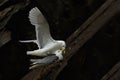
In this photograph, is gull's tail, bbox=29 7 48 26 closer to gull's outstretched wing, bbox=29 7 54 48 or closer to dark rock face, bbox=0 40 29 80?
gull's outstretched wing, bbox=29 7 54 48

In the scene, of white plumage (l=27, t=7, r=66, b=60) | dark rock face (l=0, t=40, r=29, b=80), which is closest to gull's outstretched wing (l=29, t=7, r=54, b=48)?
white plumage (l=27, t=7, r=66, b=60)

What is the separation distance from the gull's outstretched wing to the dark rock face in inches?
34.7

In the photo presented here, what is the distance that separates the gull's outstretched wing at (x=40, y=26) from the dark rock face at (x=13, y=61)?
34.7 inches

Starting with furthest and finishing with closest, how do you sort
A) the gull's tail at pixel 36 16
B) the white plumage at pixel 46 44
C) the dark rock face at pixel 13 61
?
the dark rock face at pixel 13 61 < the white plumage at pixel 46 44 < the gull's tail at pixel 36 16

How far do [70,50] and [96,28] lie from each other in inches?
10.6

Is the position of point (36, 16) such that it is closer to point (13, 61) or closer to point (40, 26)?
point (40, 26)

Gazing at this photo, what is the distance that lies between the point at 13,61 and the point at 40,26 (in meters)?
1.09

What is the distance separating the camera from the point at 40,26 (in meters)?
2.58

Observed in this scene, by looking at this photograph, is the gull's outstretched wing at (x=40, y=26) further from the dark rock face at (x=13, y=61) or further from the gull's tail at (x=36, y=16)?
the dark rock face at (x=13, y=61)

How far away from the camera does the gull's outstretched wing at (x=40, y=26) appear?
2473mm

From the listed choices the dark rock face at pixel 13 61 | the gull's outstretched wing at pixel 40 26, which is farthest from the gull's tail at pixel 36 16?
the dark rock face at pixel 13 61

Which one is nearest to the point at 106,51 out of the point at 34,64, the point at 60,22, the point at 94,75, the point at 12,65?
the point at 94,75

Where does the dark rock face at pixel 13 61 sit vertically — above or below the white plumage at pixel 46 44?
below

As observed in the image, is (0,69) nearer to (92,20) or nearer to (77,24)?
(77,24)
